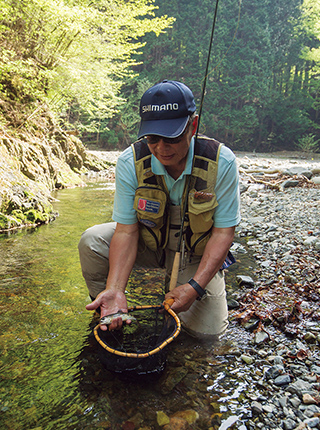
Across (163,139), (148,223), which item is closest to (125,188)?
(148,223)

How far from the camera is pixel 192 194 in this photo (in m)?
2.20

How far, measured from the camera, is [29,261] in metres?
3.79

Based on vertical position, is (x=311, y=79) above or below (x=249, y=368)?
above

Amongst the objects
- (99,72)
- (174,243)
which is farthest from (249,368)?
(99,72)

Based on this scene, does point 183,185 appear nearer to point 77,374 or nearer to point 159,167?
point 159,167

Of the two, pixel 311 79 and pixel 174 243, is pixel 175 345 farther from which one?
pixel 311 79

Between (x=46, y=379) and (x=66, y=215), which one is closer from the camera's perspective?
(x=46, y=379)

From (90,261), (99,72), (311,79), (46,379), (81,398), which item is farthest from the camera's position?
(311,79)

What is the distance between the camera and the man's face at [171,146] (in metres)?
1.93

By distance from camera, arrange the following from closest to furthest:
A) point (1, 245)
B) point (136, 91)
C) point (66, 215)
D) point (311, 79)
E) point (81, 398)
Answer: point (81, 398), point (1, 245), point (66, 215), point (311, 79), point (136, 91)

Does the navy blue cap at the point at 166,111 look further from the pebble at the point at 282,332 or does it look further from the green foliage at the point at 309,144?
the green foliage at the point at 309,144

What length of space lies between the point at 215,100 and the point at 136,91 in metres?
7.07

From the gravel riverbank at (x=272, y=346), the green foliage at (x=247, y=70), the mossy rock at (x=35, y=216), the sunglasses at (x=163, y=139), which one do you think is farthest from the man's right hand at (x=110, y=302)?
the green foliage at (x=247, y=70)

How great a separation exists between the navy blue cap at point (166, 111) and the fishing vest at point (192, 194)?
311 millimetres
